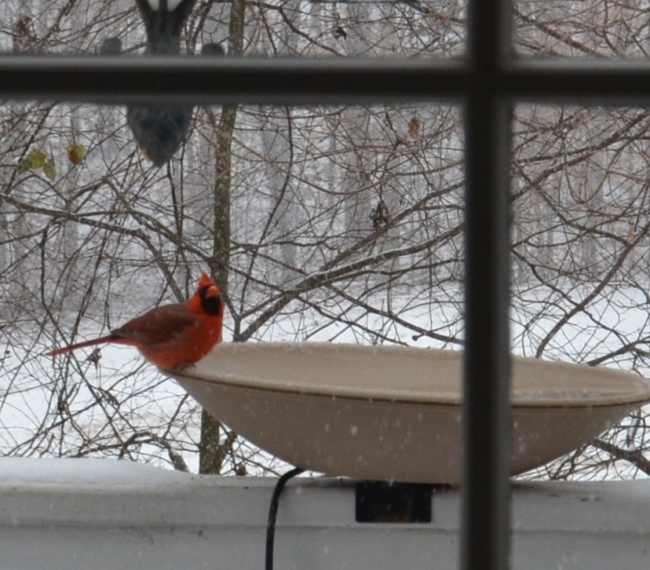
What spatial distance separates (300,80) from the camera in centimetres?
26

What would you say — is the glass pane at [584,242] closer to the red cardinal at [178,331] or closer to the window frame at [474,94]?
the red cardinal at [178,331]

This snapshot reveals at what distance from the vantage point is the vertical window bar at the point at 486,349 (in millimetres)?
258

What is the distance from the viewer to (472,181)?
0.85 feet

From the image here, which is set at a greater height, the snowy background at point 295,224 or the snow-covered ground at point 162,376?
the snowy background at point 295,224

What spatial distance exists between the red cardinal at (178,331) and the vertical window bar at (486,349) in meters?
0.78

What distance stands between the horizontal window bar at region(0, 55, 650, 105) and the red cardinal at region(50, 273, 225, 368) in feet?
2.55

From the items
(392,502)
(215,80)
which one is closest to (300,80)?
(215,80)

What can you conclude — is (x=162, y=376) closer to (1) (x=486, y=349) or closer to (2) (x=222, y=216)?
(2) (x=222, y=216)

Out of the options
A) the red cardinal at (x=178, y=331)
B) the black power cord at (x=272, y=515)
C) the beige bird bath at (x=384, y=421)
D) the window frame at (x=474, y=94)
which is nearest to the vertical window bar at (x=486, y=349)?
the window frame at (x=474, y=94)

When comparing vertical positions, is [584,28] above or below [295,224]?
above

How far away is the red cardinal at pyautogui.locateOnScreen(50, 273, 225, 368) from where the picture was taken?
3.57 feet

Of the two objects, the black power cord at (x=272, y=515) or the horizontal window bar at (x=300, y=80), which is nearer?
the horizontal window bar at (x=300, y=80)

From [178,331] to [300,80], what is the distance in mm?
927

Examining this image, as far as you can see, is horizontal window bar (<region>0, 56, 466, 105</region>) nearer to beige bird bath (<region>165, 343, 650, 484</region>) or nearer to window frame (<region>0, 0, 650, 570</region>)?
window frame (<region>0, 0, 650, 570</region>)
